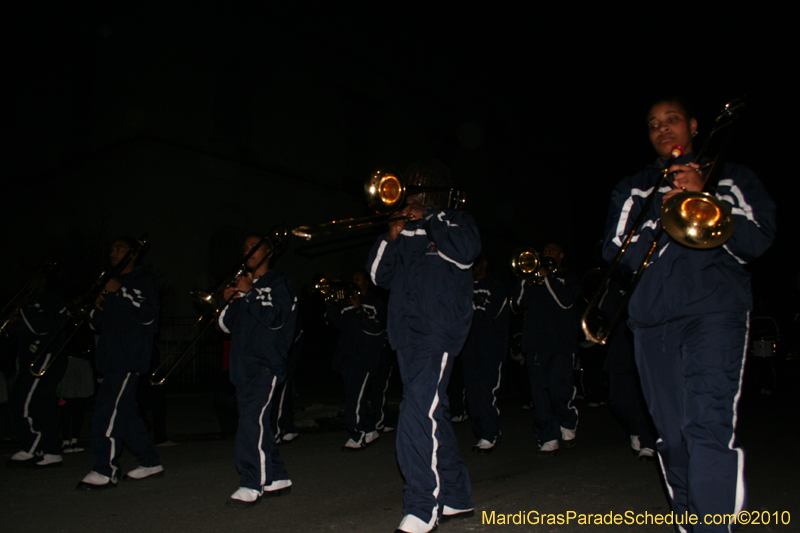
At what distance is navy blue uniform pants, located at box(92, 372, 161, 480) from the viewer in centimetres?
501

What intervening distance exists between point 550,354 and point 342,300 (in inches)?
112

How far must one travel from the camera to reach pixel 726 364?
9.12 feet

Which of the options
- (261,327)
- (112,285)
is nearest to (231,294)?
(261,327)

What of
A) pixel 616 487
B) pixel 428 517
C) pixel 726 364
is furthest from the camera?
pixel 616 487

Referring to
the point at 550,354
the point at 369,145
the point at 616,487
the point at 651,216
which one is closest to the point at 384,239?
the point at 651,216

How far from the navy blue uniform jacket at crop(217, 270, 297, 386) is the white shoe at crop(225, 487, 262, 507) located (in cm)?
76

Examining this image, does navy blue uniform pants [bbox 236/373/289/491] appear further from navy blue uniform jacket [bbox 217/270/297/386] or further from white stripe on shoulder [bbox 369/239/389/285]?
white stripe on shoulder [bbox 369/239/389/285]

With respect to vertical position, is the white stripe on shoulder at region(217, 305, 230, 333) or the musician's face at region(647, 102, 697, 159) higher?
the musician's face at region(647, 102, 697, 159)

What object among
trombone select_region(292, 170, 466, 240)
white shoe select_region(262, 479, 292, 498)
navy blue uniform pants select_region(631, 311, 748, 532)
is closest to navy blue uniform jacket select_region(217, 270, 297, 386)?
white shoe select_region(262, 479, 292, 498)

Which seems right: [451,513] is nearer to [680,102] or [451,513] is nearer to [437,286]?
[437,286]

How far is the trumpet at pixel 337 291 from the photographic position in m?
7.95

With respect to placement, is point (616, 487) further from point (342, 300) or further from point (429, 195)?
point (342, 300)

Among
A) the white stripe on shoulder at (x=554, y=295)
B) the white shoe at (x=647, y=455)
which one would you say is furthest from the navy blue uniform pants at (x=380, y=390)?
the white shoe at (x=647, y=455)

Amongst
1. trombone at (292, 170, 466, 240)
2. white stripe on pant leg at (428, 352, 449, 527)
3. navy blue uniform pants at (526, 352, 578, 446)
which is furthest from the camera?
navy blue uniform pants at (526, 352, 578, 446)
